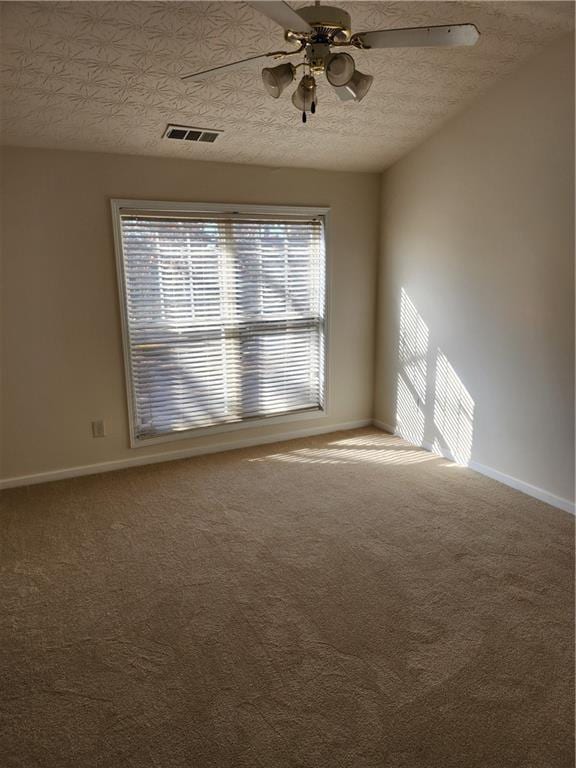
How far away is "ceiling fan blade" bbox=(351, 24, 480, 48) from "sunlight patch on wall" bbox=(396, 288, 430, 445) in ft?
8.51

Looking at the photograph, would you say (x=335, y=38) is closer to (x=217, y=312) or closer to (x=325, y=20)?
(x=325, y=20)

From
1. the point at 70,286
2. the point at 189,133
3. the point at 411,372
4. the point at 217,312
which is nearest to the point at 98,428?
the point at 70,286

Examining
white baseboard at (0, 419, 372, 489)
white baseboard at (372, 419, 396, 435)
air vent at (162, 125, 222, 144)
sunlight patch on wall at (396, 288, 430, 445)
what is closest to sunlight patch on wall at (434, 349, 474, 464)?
sunlight patch on wall at (396, 288, 430, 445)

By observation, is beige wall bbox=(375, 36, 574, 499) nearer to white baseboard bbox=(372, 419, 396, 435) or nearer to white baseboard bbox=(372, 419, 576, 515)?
white baseboard bbox=(372, 419, 576, 515)

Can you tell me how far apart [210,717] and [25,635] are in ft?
3.13

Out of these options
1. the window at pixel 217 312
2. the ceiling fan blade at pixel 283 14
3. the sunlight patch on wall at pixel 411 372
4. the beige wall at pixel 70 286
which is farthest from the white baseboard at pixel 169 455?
the ceiling fan blade at pixel 283 14

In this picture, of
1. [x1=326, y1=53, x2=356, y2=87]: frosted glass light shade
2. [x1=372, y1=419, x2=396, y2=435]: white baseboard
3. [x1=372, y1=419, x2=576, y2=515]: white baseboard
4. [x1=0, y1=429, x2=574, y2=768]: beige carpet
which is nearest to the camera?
[x1=0, y1=429, x2=574, y2=768]: beige carpet

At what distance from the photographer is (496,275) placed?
140 inches

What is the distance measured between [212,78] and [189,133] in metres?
0.61

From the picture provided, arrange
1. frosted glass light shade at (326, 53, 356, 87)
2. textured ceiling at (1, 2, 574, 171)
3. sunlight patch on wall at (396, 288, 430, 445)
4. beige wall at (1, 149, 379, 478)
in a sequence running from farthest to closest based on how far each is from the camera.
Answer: sunlight patch on wall at (396, 288, 430, 445) < beige wall at (1, 149, 379, 478) < textured ceiling at (1, 2, 574, 171) < frosted glass light shade at (326, 53, 356, 87)

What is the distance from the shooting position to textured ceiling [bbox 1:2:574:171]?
2.34m

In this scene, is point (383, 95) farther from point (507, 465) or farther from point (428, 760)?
point (428, 760)

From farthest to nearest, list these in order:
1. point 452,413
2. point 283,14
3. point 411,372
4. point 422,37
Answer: point 411,372 → point 452,413 → point 422,37 → point 283,14

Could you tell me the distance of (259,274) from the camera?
423 centimetres
